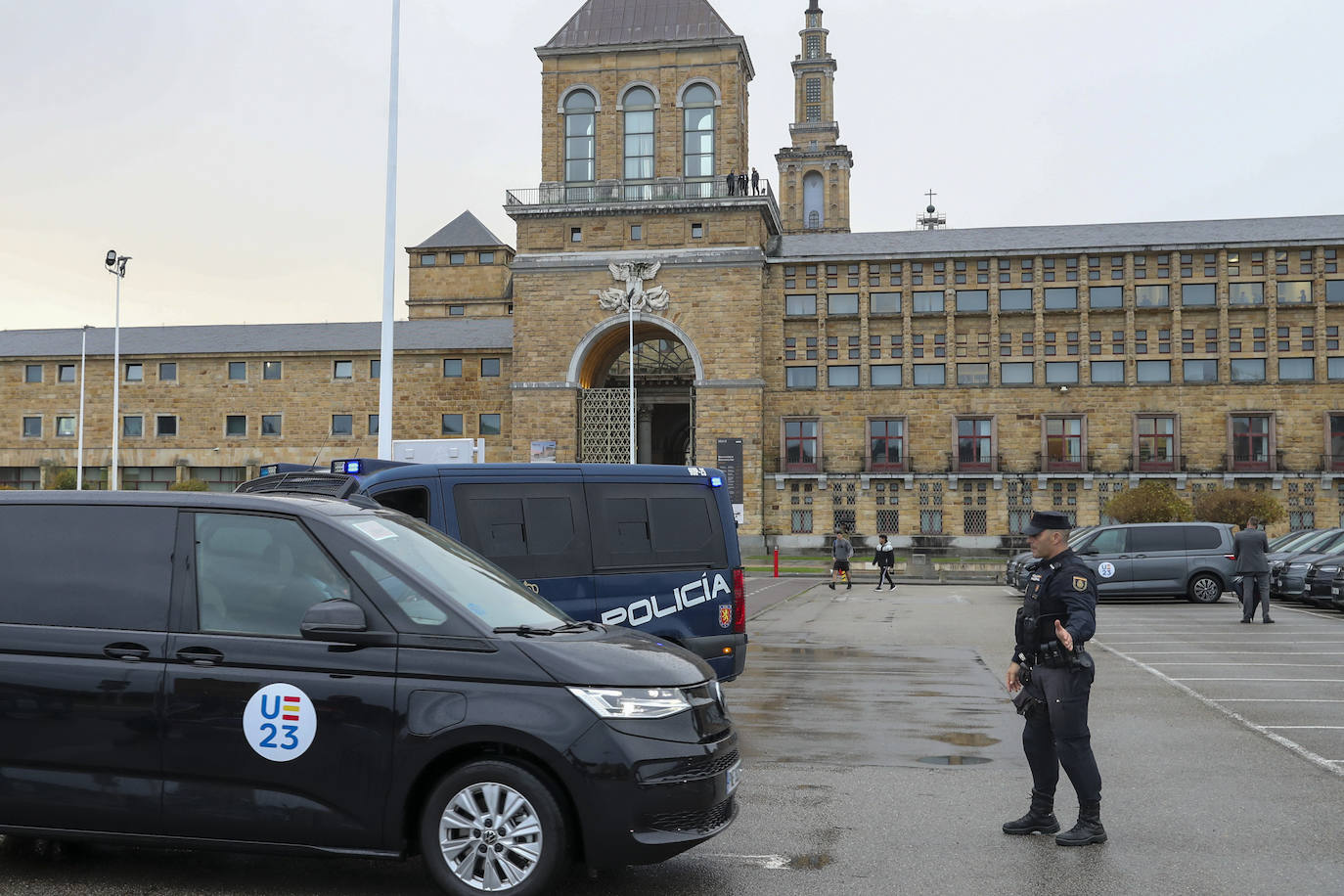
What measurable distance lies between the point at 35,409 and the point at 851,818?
63.9m

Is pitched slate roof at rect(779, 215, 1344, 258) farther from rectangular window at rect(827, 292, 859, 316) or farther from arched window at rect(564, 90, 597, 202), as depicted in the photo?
arched window at rect(564, 90, 597, 202)

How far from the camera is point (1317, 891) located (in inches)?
215

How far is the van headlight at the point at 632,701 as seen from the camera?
5039 millimetres

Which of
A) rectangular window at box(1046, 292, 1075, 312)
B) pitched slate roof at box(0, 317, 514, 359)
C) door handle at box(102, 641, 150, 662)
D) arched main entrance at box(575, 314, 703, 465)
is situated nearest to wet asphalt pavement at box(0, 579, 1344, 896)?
door handle at box(102, 641, 150, 662)

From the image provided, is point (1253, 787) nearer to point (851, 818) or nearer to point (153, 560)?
point (851, 818)

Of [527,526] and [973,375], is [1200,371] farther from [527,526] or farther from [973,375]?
[527,526]

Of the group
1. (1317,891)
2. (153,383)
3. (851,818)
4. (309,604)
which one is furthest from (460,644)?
(153,383)

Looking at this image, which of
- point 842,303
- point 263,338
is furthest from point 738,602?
point 263,338

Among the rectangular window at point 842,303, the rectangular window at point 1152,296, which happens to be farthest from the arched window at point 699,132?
the rectangular window at point 1152,296

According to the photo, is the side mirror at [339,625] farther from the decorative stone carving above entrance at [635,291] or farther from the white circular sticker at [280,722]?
the decorative stone carving above entrance at [635,291]

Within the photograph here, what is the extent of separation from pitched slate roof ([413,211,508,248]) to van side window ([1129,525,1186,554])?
60.5 m

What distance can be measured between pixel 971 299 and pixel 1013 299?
73.9 inches

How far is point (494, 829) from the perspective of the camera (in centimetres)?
502

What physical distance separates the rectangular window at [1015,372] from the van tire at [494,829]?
51275mm
